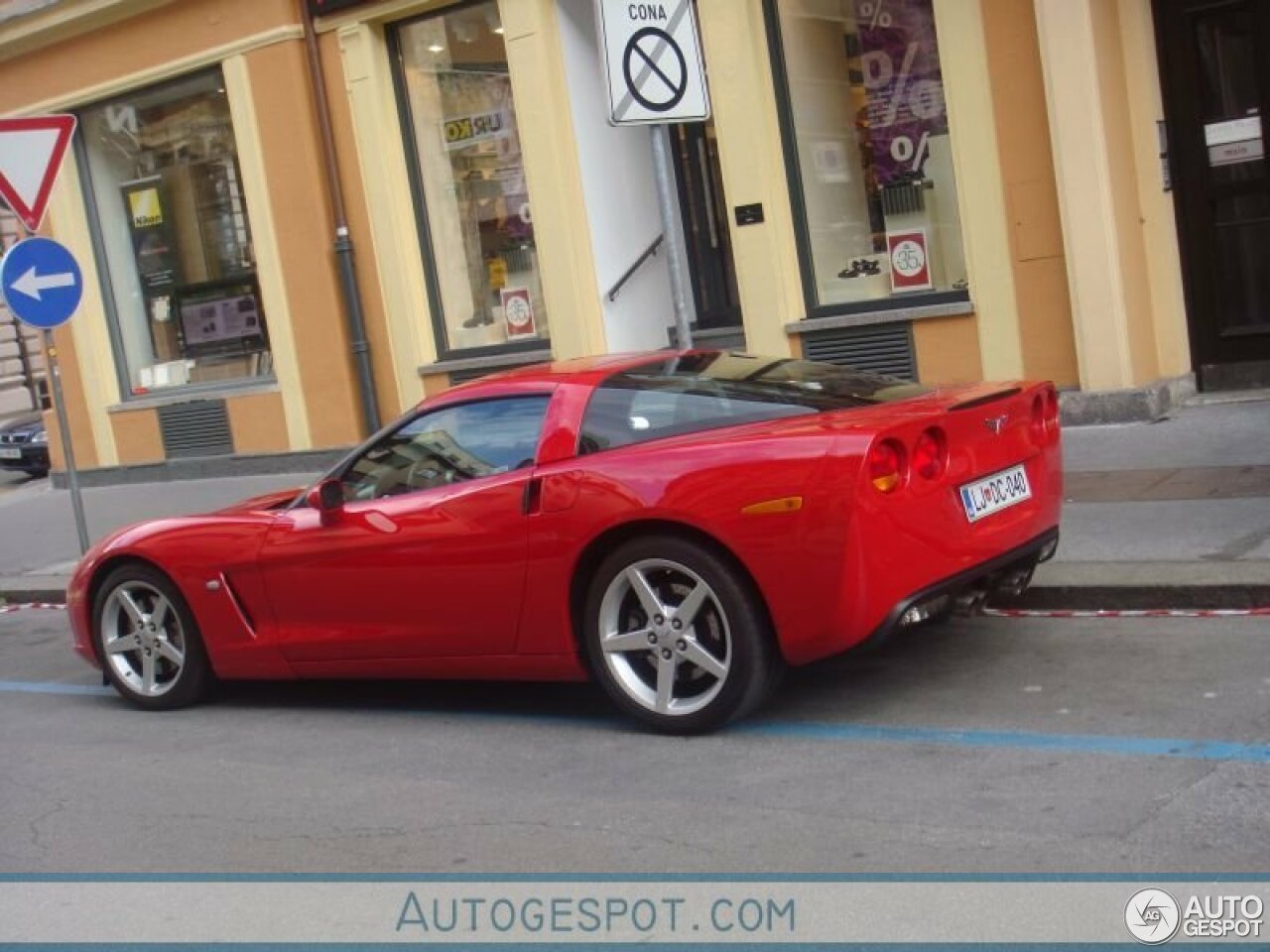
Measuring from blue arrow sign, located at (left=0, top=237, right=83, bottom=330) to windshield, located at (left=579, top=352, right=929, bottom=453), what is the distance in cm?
566

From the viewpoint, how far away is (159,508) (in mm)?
14586

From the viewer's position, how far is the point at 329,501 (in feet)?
22.3

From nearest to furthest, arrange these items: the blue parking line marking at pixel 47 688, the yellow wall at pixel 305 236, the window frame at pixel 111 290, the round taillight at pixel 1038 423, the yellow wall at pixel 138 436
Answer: the round taillight at pixel 1038 423 < the blue parking line marking at pixel 47 688 < the yellow wall at pixel 305 236 < the window frame at pixel 111 290 < the yellow wall at pixel 138 436

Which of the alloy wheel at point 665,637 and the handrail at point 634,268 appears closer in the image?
the alloy wheel at point 665,637

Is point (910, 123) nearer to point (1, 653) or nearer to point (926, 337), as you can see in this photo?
point (926, 337)

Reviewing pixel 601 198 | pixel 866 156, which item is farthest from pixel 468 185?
pixel 866 156

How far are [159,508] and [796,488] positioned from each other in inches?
401

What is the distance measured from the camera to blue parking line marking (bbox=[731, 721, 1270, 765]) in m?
5.09

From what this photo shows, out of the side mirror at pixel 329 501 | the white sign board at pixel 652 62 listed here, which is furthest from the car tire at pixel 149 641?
the white sign board at pixel 652 62

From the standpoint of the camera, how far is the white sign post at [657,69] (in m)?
7.73

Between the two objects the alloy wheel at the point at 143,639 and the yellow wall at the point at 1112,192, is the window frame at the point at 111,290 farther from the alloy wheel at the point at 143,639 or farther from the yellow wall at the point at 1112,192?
the alloy wheel at the point at 143,639

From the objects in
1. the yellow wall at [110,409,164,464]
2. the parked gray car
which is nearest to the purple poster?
the yellow wall at [110,409,164,464]

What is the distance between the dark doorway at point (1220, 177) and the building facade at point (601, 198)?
0.02 m

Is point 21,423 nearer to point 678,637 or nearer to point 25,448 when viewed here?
point 25,448
